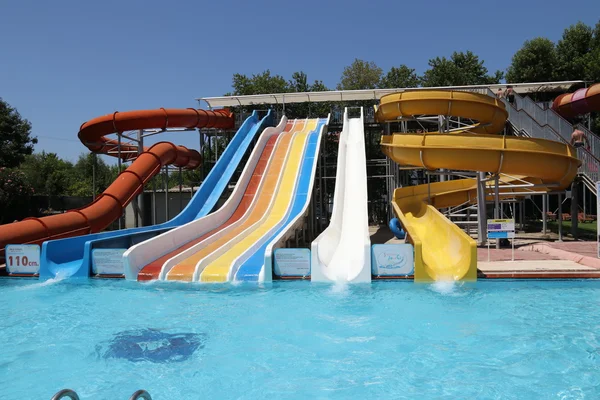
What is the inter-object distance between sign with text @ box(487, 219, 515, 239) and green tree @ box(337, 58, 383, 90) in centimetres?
3162

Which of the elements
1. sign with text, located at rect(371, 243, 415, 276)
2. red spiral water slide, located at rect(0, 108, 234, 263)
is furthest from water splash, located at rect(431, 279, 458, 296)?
red spiral water slide, located at rect(0, 108, 234, 263)

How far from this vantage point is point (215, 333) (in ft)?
21.0

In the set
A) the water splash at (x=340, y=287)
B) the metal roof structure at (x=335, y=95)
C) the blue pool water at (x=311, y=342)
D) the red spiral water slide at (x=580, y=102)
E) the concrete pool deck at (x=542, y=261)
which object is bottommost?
the blue pool water at (x=311, y=342)

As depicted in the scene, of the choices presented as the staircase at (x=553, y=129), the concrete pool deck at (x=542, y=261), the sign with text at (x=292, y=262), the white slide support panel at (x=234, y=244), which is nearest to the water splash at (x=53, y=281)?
the white slide support panel at (x=234, y=244)

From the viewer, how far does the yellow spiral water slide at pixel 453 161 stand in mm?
9594

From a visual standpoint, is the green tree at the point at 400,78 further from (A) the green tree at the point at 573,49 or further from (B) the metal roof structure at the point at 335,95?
(B) the metal roof structure at the point at 335,95

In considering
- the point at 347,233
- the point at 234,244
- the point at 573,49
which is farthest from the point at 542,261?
the point at 573,49

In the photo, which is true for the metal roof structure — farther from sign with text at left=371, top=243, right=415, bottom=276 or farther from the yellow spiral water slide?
sign with text at left=371, top=243, right=415, bottom=276

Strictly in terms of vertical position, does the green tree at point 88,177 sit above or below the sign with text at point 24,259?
above

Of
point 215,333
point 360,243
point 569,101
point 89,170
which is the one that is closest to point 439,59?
point 569,101

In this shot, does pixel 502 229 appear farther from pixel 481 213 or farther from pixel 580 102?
pixel 580 102

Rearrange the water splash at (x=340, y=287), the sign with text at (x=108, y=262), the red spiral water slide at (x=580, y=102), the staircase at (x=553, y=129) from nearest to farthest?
the water splash at (x=340, y=287) < the sign with text at (x=108, y=262) < the staircase at (x=553, y=129) < the red spiral water slide at (x=580, y=102)

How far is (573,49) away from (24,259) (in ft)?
107

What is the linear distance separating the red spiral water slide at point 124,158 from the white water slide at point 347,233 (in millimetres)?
6363
